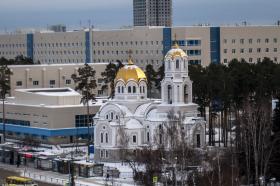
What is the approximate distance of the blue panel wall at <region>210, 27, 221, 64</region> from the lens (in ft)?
309

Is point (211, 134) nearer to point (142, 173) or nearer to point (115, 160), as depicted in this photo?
point (115, 160)

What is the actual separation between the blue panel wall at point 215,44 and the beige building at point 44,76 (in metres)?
12.6

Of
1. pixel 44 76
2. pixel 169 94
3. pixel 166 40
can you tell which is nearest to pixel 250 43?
pixel 166 40

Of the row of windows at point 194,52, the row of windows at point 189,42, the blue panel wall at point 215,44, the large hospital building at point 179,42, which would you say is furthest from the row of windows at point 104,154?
the blue panel wall at point 215,44

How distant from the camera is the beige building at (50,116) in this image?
229 ft

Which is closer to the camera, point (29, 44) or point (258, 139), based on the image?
point (258, 139)

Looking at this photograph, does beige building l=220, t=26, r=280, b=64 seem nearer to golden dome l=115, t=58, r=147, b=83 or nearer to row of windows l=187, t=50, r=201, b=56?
row of windows l=187, t=50, r=201, b=56

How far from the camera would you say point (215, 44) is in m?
94.5

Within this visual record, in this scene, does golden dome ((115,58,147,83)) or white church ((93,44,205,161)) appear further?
golden dome ((115,58,147,83))

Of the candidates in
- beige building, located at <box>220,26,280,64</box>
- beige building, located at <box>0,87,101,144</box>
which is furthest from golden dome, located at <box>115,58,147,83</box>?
beige building, located at <box>220,26,280,64</box>

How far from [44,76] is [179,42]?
49.0 feet

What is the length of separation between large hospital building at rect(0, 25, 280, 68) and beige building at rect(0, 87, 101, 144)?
20.1m

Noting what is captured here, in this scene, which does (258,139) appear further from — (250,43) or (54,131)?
(250,43)

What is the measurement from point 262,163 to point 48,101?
2969 cm
